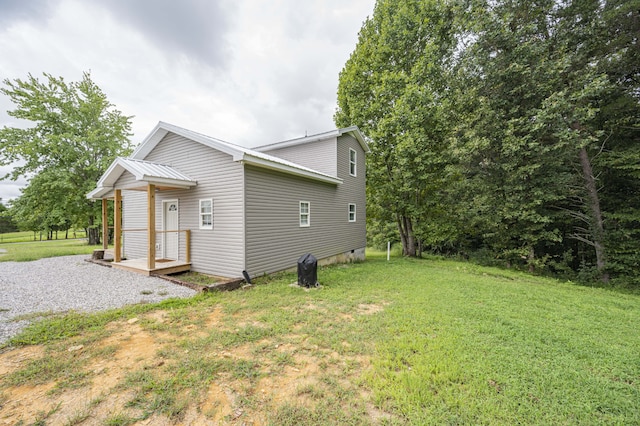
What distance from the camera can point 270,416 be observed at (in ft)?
6.81

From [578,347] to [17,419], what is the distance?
6.46 meters

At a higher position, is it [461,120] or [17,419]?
[461,120]

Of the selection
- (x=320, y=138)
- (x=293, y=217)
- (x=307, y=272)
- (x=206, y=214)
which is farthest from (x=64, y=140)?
(x=307, y=272)

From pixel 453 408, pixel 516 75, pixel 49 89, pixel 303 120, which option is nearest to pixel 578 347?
pixel 453 408

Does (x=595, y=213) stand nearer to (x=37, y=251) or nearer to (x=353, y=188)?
(x=353, y=188)

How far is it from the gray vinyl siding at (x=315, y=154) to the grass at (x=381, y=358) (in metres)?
6.66

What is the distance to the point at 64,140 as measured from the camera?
16078 mm

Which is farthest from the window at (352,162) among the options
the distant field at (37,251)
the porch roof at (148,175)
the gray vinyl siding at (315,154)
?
the distant field at (37,251)

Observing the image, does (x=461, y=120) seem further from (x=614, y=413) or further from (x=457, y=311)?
(x=614, y=413)

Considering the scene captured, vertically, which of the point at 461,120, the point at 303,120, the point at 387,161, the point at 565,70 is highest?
the point at 303,120

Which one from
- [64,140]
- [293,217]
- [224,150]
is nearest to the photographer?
[224,150]

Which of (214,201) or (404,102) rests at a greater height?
(404,102)

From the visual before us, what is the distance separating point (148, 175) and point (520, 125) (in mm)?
12643

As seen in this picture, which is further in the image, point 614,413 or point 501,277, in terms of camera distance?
point 501,277
